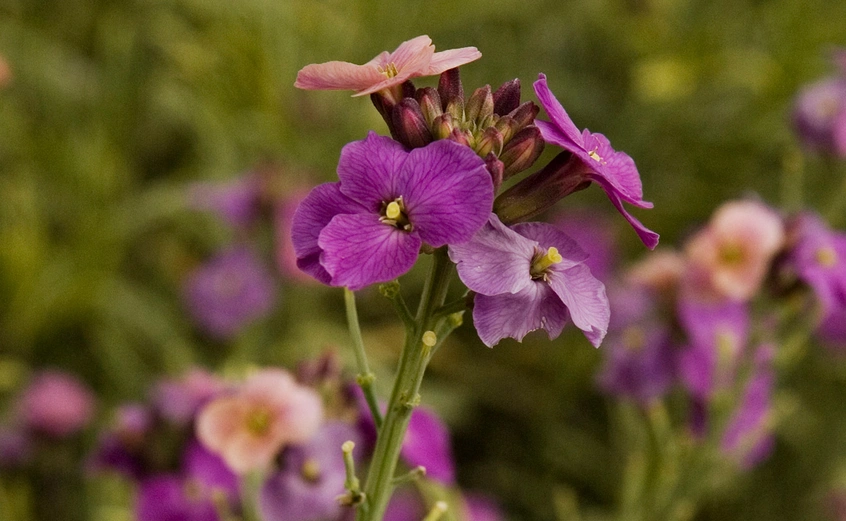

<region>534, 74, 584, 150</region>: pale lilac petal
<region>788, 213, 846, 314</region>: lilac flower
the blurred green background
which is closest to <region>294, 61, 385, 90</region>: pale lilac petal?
<region>534, 74, 584, 150</region>: pale lilac petal

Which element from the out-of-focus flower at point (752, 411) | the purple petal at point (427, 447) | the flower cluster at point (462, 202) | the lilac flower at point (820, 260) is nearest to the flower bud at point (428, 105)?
the flower cluster at point (462, 202)

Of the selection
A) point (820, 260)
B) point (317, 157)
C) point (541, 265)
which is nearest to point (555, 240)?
point (541, 265)

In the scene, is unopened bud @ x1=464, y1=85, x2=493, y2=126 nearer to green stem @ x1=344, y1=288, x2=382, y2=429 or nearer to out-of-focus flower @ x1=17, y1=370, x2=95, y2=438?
green stem @ x1=344, y1=288, x2=382, y2=429

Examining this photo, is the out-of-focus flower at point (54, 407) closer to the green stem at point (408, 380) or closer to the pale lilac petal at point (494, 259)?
the green stem at point (408, 380)

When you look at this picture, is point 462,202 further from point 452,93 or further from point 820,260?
point 820,260

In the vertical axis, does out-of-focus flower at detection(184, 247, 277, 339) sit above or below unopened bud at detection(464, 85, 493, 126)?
below
